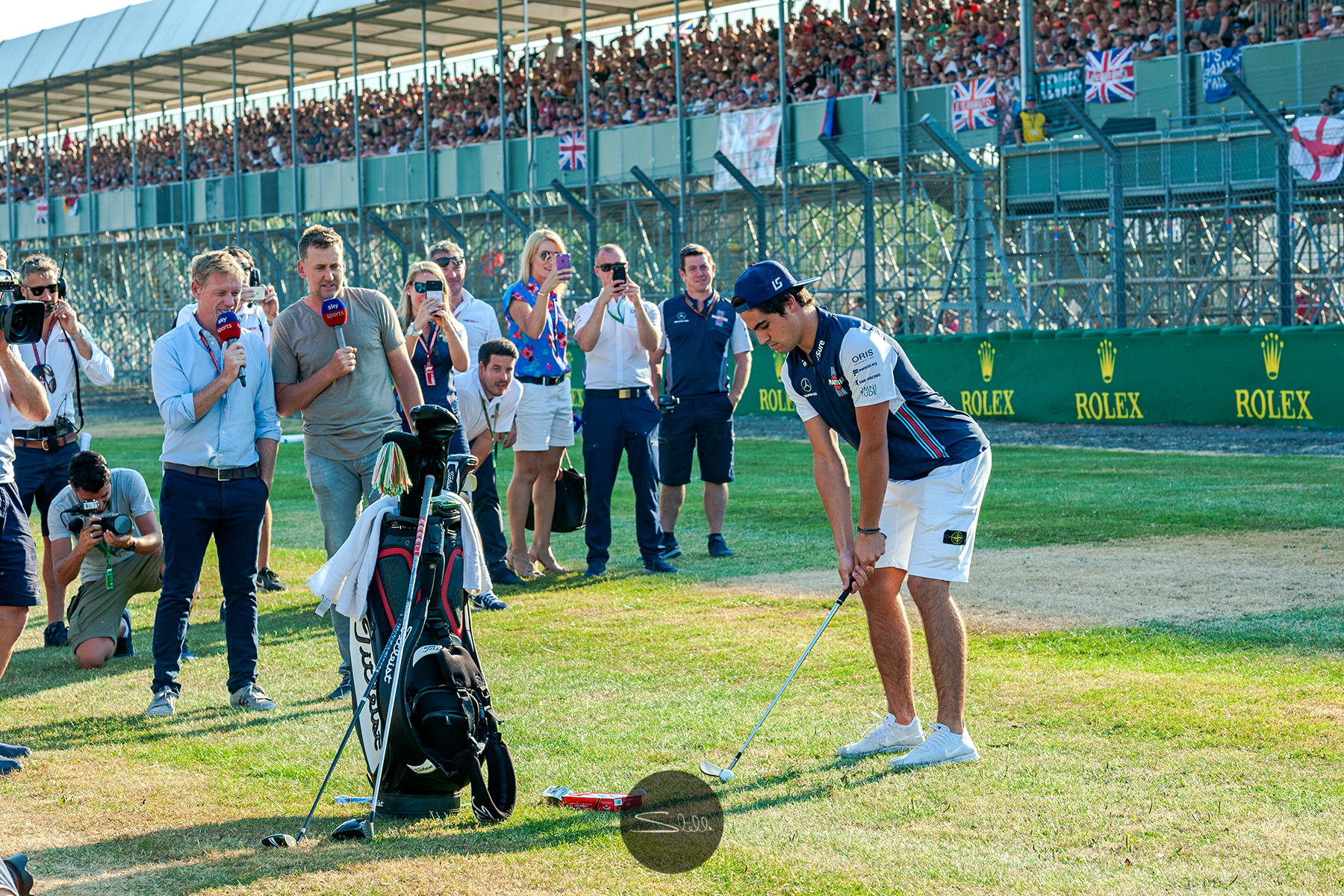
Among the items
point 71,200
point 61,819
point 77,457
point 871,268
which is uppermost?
point 71,200

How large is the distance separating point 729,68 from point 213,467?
24.1m

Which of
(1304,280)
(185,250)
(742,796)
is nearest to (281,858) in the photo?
(742,796)

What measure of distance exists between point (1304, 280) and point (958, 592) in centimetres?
→ 1294

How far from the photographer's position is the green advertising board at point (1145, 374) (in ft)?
58.7

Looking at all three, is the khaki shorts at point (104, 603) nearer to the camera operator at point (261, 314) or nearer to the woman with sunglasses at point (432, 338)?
the camera operator at point (261, 314)

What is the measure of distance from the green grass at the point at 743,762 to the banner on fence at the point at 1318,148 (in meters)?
12.9

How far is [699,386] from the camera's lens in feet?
33.3

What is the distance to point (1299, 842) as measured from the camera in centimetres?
421

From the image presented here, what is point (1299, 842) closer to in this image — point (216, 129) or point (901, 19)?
point (901, 19)

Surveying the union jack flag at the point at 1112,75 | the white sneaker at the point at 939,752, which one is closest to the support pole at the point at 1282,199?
the union jack flag at the point at 1112,75

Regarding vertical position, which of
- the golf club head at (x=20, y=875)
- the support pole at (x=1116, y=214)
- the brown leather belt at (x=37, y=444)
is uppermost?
the support pole at (x=1116, y=214)

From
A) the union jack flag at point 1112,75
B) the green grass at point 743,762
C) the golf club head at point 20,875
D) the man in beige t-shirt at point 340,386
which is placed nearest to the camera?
the golf club head at point 20,875

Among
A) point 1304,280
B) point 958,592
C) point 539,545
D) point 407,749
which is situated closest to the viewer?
point 407,749

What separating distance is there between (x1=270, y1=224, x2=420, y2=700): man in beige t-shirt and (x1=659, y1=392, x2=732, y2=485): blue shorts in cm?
358
